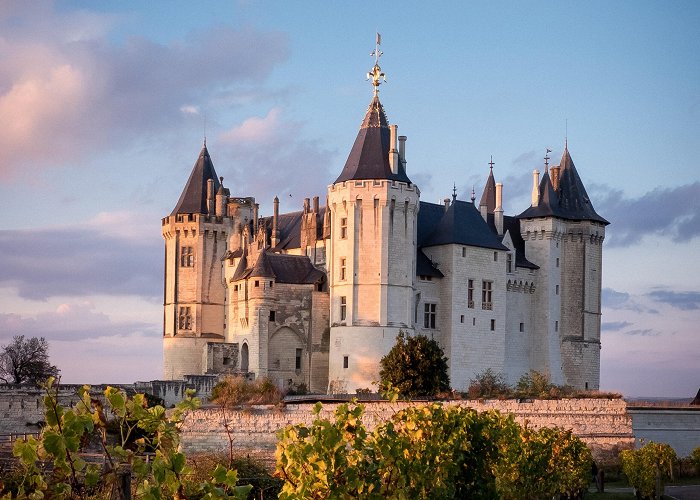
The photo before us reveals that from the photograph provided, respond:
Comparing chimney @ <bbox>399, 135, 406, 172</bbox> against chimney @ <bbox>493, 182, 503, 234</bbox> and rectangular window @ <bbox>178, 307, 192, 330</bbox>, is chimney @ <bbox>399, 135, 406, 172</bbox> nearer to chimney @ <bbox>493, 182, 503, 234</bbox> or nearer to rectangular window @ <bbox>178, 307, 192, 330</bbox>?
chimney @ <bbox>493, 182, 503, 234</bbox>

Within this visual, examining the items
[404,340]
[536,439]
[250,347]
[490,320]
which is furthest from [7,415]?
[536,439]

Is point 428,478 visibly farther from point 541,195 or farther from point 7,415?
point 541,195

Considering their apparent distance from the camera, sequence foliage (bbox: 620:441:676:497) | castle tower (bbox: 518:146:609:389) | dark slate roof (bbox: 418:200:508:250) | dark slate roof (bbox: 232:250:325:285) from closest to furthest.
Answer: foliage (bbox: 620:441:676:497) < dark slate roof (bbox: 232:250:325:285) < dark slate roof (bbox: 418:200:508:250) < castle tower (bbox: 518:146:609:389)

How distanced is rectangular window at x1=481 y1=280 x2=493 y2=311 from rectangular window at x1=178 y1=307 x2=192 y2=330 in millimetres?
17213

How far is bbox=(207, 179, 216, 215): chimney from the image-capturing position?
7044 cm

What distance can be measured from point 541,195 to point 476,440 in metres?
44.6

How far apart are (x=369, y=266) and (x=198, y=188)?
56.1 feet

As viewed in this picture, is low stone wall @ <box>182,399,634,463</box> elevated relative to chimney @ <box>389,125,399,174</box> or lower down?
lower down

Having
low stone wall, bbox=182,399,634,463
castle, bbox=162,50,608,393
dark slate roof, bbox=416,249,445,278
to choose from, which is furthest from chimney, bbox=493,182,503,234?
low stone wall, bbox=182,399,634,463

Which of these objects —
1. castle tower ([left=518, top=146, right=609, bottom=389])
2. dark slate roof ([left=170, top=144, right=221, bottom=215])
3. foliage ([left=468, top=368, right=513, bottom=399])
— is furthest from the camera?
dark slate roof ([left=170, top=144, right=221, bottom=215])

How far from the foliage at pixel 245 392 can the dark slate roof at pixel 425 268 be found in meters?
9.62

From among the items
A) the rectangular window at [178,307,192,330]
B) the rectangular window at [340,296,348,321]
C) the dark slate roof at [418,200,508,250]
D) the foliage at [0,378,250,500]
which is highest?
the dark slate roof at [418,200,508,250]

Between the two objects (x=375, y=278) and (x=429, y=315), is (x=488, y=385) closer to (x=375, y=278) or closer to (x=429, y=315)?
(x=429, y=315)

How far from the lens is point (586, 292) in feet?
225
